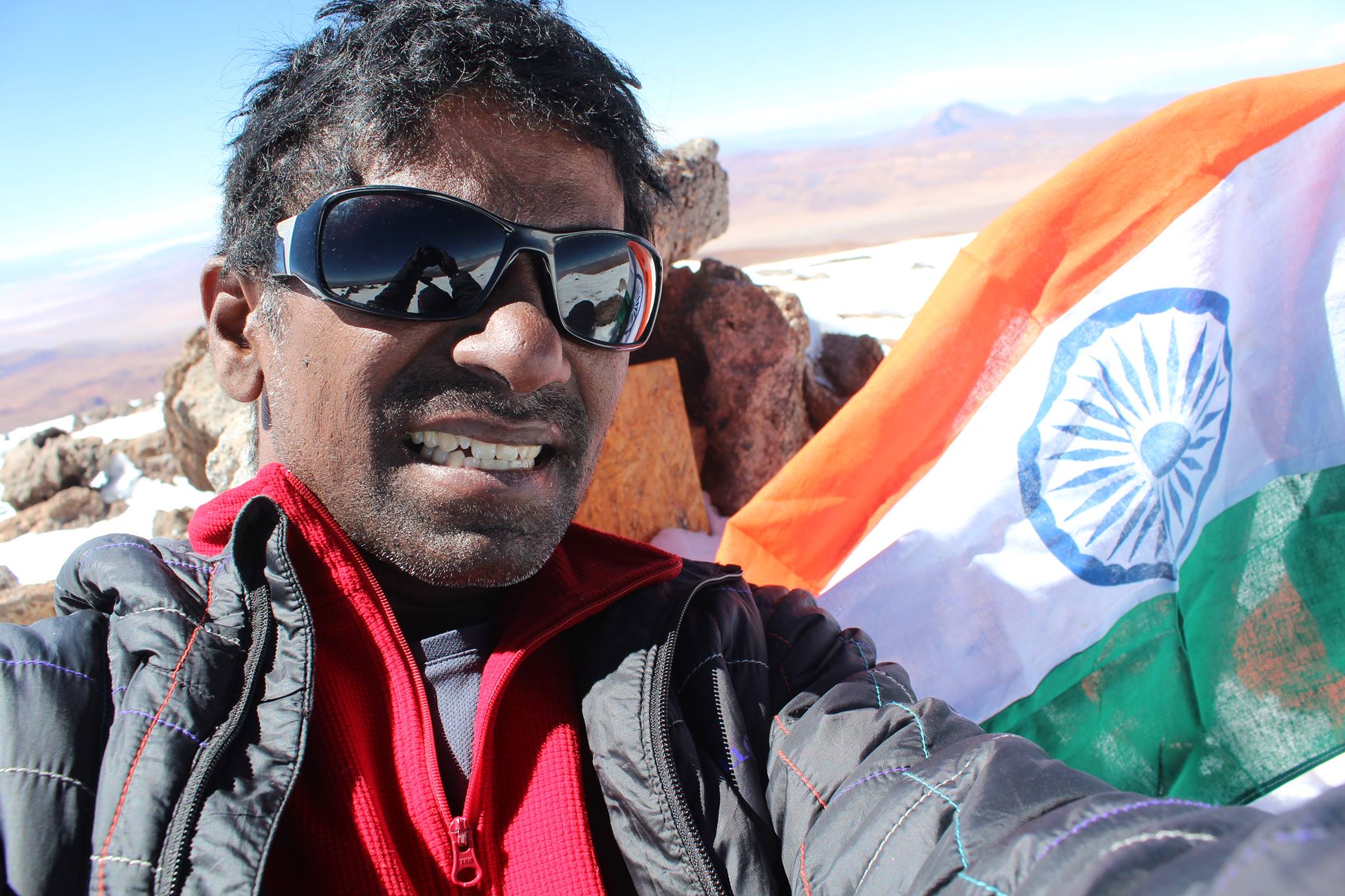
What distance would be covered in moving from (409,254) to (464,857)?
929 millimetres

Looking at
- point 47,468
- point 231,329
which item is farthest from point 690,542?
point 47,468

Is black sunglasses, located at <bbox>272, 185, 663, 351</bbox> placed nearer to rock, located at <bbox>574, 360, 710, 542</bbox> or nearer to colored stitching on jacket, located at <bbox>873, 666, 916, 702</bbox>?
colored stitching on jacket, located at <bbox>873, 666, 916, 702</bbox>

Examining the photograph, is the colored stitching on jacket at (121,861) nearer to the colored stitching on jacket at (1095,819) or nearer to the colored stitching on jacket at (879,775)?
the colored stitching on jacket at (879,775)

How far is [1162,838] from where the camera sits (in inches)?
30.3

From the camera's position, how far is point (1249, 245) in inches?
94.4

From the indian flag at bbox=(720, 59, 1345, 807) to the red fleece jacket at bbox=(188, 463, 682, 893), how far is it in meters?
1.17

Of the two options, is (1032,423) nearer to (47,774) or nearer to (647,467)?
(647,467)

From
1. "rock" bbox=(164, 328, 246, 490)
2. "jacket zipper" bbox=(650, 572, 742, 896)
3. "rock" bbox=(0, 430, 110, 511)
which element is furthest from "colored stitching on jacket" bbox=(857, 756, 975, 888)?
"rock" bbox=(0, 430, 110, 511)

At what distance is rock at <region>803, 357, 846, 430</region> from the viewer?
423 centimetres

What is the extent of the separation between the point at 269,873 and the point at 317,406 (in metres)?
0.71

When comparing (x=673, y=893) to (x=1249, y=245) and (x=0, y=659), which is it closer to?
(x=0, y=659)

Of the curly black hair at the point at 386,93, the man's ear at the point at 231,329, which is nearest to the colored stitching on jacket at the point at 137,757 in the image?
the man's ear at the point at 231,329

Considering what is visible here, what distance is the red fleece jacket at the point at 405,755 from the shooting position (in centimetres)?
117

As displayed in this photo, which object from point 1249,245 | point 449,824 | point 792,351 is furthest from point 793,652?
point 792,351
